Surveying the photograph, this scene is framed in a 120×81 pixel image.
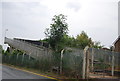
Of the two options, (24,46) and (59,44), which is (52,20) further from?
(24,46)

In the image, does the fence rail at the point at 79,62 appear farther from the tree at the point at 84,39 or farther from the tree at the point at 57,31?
the tree at the point at 84,39

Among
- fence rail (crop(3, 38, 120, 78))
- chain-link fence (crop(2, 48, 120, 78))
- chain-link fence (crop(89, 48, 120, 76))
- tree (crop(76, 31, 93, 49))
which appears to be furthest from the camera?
tree (crop(76, 31, 93, 49))

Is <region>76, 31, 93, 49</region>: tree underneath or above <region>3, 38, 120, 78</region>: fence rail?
above

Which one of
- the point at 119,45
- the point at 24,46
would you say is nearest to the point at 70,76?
the point at 119,45

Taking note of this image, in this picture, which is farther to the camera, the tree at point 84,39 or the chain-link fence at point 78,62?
the tree at point 84,39

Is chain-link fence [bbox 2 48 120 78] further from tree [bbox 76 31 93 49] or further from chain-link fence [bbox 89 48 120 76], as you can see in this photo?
tree [bbox 76 31 93 49]

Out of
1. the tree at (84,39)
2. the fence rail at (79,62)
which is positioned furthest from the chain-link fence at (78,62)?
the tree at (84,39)

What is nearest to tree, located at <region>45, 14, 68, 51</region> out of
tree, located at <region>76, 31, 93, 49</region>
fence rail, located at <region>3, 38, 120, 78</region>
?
fence rail, located at <region>3, 38, 120, 78</region>

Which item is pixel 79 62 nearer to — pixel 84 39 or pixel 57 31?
pixel 57 31

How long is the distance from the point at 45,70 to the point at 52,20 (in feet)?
21.3

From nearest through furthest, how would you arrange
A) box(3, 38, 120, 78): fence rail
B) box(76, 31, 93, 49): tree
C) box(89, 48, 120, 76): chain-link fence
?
box(3, 38, 120, 78): fence rail < box(89, 48, 120, 76): chain-link fence < box(76, 31, 93, 49): tree

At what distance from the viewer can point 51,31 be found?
2031 centimetres

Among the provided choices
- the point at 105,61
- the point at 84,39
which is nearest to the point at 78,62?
the point at 105,61

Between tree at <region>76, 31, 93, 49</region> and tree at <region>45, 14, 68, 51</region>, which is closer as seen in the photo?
tree at <region>45, 14, 68, 51</region>
